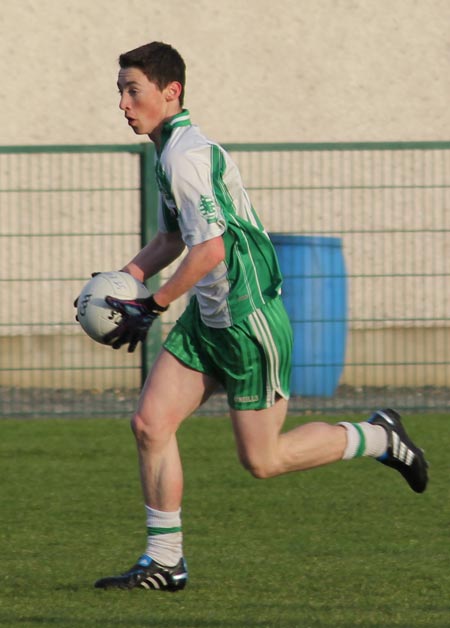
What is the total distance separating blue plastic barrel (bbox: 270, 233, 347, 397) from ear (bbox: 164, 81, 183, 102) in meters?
5.06

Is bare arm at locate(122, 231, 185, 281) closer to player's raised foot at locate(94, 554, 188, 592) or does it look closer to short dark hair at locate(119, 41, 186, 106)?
short dark hair at locate(119, 41, 186, 106)

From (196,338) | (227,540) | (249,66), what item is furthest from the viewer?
(249,66)

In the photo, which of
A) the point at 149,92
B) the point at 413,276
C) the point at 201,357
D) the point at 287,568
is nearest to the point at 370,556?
the point at 287,568

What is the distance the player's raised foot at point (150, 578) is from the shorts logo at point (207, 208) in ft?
4.20

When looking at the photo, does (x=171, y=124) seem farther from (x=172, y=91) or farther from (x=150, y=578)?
(x=150, y=578)

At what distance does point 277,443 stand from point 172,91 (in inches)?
53.6

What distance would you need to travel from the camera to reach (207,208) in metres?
5.50

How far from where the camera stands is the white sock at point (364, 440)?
20.2 ft

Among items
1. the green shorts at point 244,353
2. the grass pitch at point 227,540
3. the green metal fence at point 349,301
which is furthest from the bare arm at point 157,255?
the green metal fence at point 349,301

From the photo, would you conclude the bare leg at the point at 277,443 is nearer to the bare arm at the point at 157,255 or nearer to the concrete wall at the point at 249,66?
the bare arm at the point at 157,255

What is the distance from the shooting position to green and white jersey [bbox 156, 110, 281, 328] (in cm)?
550

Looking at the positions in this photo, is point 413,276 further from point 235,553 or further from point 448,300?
point 235,553

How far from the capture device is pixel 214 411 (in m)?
10.7

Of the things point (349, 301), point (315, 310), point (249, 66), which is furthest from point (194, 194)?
point (249, 66)
